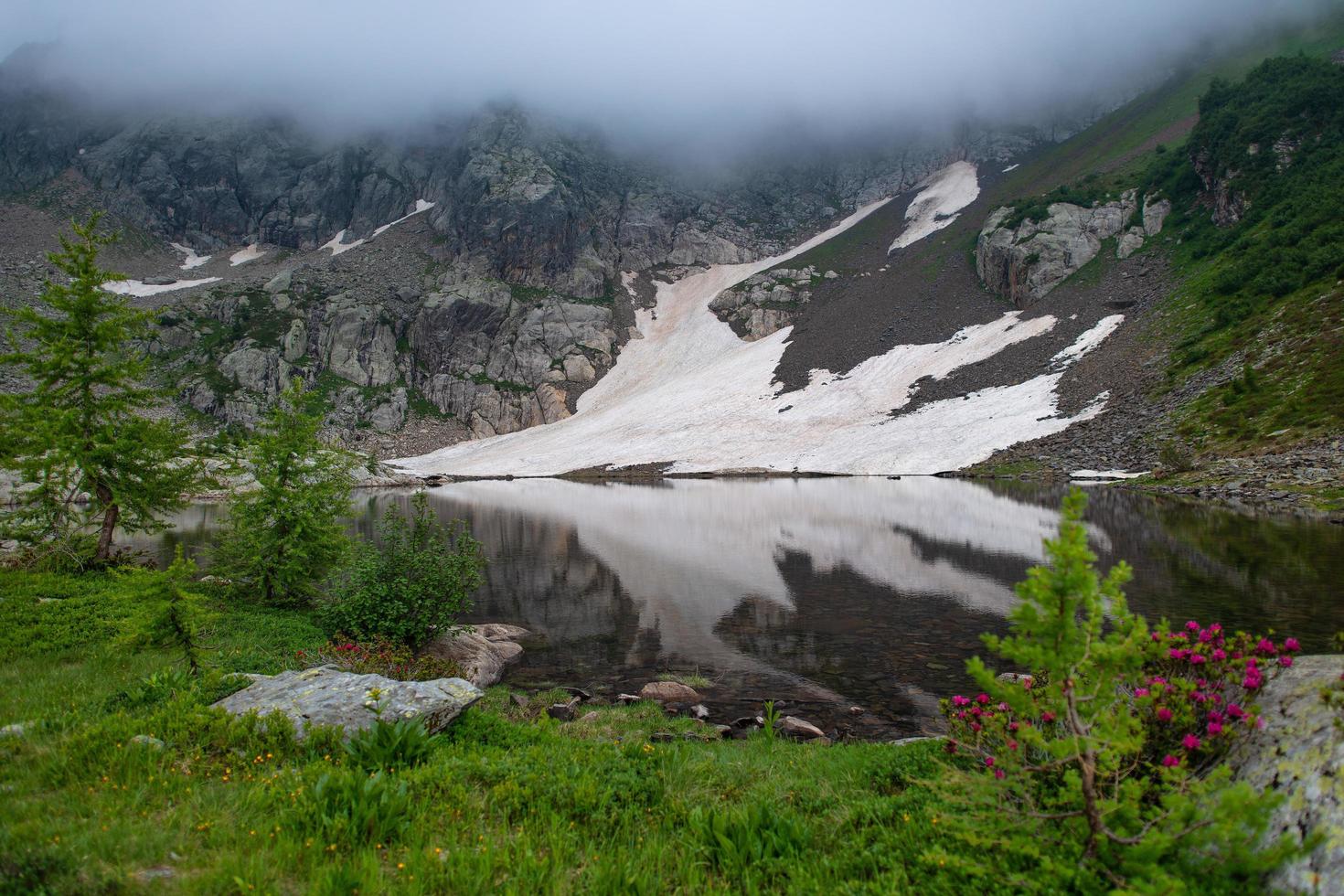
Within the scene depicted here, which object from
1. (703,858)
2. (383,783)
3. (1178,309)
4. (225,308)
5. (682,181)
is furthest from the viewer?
(682,181)

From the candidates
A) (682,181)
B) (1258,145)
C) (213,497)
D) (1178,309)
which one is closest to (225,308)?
(213,497)

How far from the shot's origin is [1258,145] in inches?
2982

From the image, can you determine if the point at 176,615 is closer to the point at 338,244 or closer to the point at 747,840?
the point at 747,840

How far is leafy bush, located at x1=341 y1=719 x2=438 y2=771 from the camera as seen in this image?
614 cm

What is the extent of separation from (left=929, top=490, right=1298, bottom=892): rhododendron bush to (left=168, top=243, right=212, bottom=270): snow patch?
181231mm

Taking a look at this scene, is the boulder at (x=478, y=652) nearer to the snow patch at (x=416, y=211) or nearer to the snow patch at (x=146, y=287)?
the snow patch at (x=146, y=287)

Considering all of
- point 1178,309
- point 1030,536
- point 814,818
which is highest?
point 1178,309

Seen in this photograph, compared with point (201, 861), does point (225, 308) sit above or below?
above

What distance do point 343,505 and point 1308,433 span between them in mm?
48439

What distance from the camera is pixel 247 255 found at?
489ft

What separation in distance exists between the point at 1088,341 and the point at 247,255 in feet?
572

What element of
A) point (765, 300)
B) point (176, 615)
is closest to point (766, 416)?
point (765, 300)

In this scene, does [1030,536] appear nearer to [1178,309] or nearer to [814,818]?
[814,818]

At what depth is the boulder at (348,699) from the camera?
7020 millimetres
